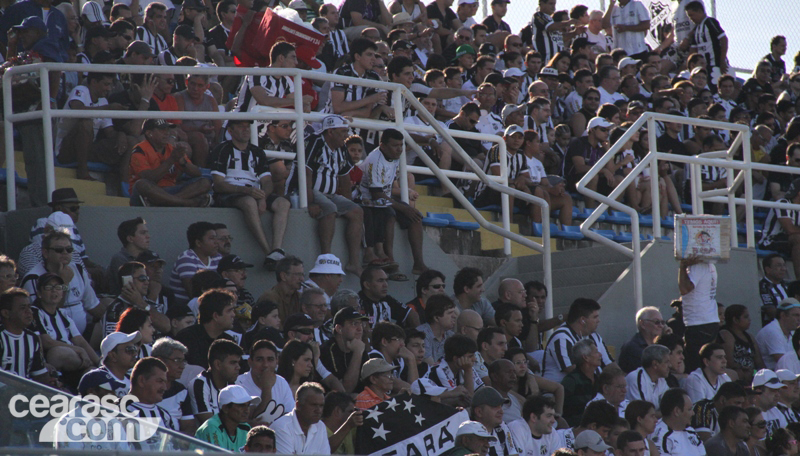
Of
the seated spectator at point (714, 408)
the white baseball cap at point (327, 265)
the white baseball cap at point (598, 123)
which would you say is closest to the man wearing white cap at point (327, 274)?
the white baseball cap at point (327, 265)

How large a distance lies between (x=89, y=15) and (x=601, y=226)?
618 cm

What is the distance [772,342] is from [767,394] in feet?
4.59

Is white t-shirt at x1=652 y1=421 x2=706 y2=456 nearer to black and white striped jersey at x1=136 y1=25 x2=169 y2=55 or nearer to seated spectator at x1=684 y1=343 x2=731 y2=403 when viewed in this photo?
seated spectator at x1=684 y1=343 x2=731 y2=403

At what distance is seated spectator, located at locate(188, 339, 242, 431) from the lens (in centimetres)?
729

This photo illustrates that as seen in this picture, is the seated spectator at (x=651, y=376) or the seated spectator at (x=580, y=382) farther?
the seated spectator at (x=651, y=376)

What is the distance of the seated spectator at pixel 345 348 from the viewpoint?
322 inches

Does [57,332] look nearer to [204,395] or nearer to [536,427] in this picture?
[204,395]

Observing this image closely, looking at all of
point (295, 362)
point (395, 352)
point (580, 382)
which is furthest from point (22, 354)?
point (580, 382)

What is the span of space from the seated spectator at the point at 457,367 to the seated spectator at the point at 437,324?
355 millimetres

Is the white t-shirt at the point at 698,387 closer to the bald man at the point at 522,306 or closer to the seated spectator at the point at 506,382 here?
the bald man at the point at 522,306

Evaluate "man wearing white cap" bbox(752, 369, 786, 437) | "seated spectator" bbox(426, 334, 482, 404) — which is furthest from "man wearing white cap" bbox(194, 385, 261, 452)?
"man wearing white cap" bbox(752, 369, 786, 437)

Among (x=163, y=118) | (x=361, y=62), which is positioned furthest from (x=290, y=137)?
(x=361, y=62)

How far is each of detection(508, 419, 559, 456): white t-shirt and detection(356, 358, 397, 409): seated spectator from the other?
1.09 meters

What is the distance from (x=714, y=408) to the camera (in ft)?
33.2
